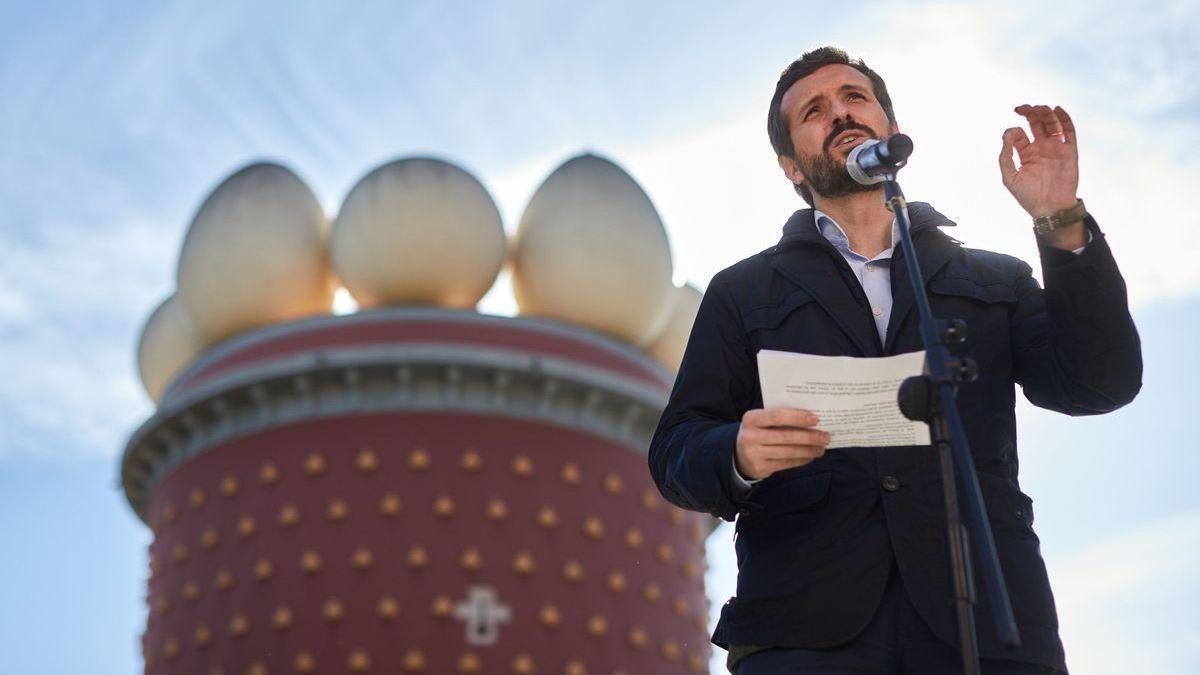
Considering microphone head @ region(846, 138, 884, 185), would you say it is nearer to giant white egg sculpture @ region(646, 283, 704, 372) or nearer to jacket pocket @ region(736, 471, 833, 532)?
jacket pocket @ region(736, 471, 833, 532)

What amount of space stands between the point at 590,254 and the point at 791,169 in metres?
14.4

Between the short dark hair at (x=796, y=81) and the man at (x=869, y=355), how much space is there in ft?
0.30

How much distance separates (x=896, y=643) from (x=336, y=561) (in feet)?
45.2

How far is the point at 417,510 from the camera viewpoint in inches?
645

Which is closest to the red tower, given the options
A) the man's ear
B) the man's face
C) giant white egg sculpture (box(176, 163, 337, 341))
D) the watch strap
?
giant white egg sculpture (box(176, 163, 337, 341))

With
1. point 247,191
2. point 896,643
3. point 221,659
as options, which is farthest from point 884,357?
point 247,191

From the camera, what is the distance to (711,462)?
3.22 metres

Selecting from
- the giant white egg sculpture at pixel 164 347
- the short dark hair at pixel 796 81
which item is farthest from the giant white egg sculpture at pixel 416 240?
the short dark hair at pixel 796 81

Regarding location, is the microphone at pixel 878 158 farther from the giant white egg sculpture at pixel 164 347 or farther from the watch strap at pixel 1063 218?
the giant white egg sculpture at pixel 164 347

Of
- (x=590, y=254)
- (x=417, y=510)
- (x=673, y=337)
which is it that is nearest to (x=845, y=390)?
(x=417, y=510)

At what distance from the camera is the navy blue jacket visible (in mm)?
3115

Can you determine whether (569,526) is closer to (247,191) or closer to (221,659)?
(221,659)

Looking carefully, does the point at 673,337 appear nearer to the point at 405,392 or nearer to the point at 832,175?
the point at 405,392

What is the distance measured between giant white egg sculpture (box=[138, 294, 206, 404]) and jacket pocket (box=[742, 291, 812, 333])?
17.7m
